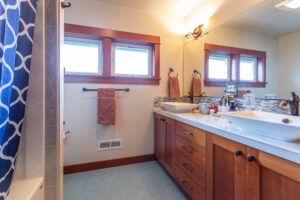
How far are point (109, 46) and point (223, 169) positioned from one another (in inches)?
79.2

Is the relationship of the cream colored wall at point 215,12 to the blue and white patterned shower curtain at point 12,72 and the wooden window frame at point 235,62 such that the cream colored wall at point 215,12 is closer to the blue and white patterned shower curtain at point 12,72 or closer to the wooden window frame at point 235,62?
the wooden window frame at point 235,62

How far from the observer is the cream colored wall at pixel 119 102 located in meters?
2.19

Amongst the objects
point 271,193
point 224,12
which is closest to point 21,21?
point 271,193

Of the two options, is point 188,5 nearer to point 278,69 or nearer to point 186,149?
point 278,69

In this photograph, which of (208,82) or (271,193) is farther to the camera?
(208,82)

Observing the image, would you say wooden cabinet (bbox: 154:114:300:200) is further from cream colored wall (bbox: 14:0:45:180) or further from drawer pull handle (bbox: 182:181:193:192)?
cream colored wall (bbox: 14:0:45:180)

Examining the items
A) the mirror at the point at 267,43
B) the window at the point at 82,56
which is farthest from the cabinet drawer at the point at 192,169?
the window at the point at 82,56

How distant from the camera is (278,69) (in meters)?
1.46

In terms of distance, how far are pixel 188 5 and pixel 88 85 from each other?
1810mm

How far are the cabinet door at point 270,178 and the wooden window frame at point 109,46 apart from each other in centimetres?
181

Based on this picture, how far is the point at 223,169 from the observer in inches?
45.1

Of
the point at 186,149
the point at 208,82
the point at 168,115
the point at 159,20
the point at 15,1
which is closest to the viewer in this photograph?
the point at 15,1

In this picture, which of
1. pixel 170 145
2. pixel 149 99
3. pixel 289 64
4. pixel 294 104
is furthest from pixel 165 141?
pixel 289 64

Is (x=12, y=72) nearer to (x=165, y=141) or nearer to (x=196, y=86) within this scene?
(x=165, y=141)
